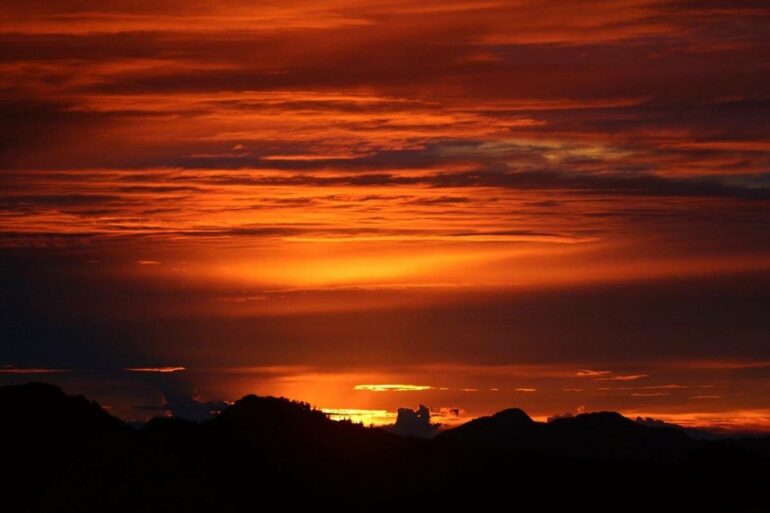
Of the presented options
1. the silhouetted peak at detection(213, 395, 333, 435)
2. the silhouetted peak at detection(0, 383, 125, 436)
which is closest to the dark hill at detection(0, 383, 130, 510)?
the silhouetted peak at detection(0, 383, 125, 436)

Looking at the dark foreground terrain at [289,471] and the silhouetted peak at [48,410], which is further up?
the silhouetted peak at [48,410]

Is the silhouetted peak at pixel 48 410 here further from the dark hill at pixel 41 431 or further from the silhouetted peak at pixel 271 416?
the silhouetted peak at pixel 271 416

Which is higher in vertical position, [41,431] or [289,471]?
[41,431]

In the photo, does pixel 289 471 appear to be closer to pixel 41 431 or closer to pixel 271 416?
pixel 271 416

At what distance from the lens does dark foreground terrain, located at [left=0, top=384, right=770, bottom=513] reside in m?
94.9

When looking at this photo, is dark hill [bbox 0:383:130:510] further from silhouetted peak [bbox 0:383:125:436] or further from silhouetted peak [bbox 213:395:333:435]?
silhouetted peak [bbox 213:395:333:435]

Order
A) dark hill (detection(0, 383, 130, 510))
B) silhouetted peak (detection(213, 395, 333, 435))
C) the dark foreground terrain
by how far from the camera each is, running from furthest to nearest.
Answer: silhouetted peak (detection(213, 395, 333, 435)) → dark hill (detection(0, 383, 130, 510)) → the dark foreground terrain

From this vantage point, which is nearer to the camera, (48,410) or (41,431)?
(41,431)

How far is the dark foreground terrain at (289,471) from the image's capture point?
94.9 meters

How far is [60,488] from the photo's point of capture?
95.6m

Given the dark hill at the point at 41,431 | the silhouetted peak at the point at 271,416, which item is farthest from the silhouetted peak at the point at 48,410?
the silhouetted peak at the point at 271,416

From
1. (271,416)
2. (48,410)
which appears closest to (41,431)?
(48,410)

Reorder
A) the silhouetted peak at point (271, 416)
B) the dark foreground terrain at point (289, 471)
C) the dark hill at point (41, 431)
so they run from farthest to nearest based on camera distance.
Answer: the silhouetted peak at point (271, 416) → the dark hill at point (41, 431) → the dark foreground terrain at point (289, 471)

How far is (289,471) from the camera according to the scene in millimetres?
105312
